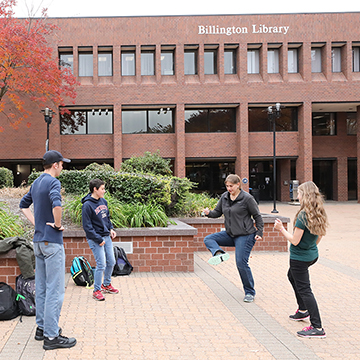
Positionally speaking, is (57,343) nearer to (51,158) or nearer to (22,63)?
(51,158)

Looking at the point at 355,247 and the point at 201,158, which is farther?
the point at 201,158

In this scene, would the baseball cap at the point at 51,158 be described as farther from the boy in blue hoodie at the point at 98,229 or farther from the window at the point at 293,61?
the window at the point at 293,61

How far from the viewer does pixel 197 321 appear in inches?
187

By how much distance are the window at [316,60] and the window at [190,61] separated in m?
8.35

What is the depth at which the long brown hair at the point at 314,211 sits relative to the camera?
4.16 meters

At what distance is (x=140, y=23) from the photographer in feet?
87.7

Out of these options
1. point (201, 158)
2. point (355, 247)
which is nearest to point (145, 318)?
point (355, 247)

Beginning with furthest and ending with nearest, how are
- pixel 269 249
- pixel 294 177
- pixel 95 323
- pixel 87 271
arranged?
pixel 294 177
pixel 269 249
pixel 87 271
pixel 95 323

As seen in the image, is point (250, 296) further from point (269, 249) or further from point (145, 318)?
point (269, 249)

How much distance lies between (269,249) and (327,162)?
2365 centimetres

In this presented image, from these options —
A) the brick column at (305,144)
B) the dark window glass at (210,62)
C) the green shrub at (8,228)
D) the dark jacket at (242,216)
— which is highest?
the dark window glass at (210,62)

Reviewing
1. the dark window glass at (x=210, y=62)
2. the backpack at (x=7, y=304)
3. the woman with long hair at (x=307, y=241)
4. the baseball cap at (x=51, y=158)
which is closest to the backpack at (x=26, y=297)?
the backpack at (x=7, y=304)

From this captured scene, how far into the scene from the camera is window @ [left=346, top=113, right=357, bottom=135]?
30.5m

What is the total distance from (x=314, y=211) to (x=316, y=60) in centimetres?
2653
